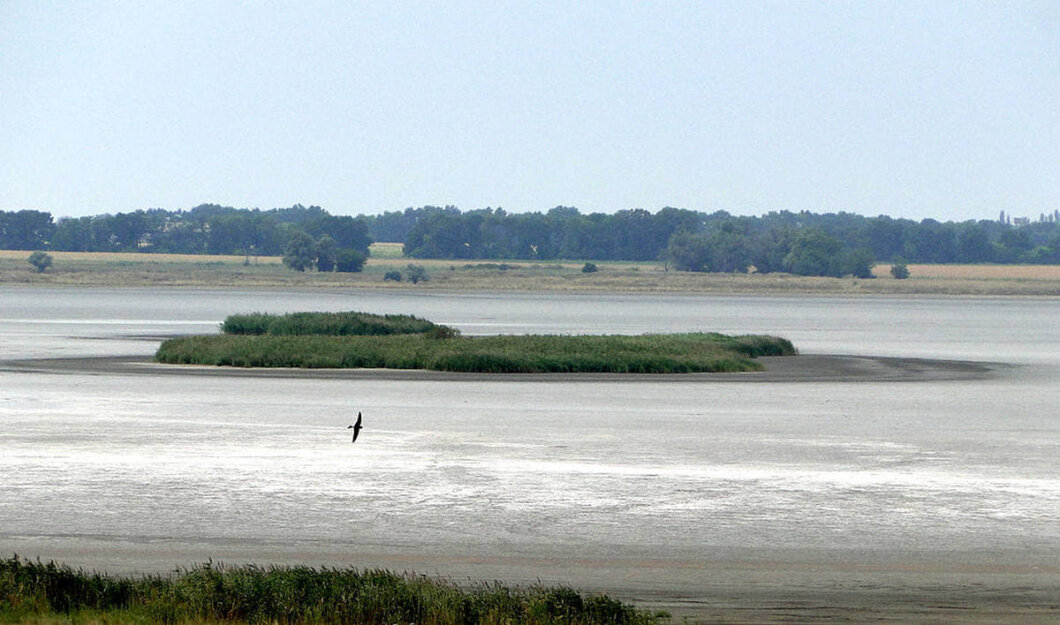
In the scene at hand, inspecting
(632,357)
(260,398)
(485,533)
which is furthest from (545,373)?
(485,533)

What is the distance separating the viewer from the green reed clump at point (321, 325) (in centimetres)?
5572

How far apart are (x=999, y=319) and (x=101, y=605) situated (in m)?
95.1

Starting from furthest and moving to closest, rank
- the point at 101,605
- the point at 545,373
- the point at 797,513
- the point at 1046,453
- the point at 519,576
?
the point at 545,373 → the point at 1046,453 → the point at 797,513 → the point at 519,576 → the point at 101,605

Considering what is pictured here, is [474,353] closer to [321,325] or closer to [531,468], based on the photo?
[321,325]

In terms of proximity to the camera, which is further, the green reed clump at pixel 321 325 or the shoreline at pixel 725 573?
the green reed clump at pixel 321 325

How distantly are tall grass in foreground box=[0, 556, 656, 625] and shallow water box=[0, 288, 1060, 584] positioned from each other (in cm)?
221

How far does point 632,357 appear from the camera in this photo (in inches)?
1793

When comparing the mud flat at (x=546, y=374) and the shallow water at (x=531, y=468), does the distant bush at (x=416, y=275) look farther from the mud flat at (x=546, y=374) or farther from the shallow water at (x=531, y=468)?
the shallow water at (x=531, y=468)

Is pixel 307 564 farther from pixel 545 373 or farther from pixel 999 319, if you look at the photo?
pixel 999 319

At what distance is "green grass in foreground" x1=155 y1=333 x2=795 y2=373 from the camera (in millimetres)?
44562

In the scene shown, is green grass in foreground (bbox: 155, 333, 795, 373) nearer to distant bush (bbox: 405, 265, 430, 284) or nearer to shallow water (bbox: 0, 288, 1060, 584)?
shallow water (bbox: 0, 288, 1060, 584)

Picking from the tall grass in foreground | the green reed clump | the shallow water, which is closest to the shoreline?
the shallow water

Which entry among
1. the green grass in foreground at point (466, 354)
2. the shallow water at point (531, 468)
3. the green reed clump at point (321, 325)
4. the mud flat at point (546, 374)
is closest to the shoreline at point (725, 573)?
the shallow water at point (531, 468)

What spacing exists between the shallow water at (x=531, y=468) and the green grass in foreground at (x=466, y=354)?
13.1ft
